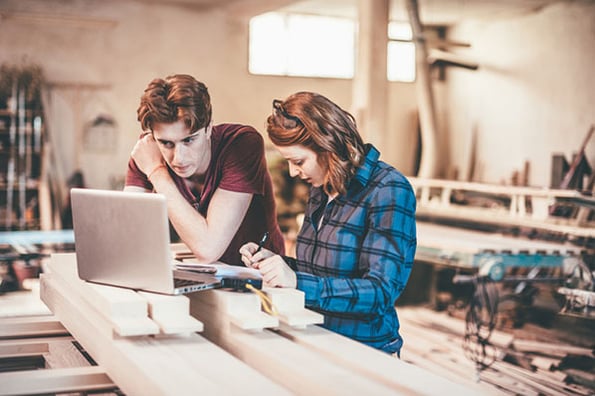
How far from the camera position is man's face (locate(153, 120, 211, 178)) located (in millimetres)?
2506

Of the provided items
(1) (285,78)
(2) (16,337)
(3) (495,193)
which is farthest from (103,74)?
(2) (16,337)

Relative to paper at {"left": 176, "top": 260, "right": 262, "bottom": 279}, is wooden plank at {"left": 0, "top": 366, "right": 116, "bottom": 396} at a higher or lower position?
lower

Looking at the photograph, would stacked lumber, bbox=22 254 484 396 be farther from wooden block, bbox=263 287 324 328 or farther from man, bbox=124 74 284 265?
man, bbox=124 74 284 265

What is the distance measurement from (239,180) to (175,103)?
0.33 m

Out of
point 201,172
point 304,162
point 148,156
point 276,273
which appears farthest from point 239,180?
point 276,273

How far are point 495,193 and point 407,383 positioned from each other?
22.4 feet

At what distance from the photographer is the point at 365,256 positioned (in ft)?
7.15

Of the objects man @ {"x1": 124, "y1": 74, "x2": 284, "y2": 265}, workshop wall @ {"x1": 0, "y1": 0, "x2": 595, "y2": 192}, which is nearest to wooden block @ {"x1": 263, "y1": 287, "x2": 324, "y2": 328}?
man @ {"x1": 124, "y1": 74, "x2": 284, "y2": 265}

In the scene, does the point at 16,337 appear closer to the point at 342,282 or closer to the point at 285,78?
the point at 342,282

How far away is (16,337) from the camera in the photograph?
92.0 inches

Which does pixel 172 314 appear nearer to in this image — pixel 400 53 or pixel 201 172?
pixel 201 172

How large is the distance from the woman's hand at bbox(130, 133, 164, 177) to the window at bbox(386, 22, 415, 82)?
729 centimetres

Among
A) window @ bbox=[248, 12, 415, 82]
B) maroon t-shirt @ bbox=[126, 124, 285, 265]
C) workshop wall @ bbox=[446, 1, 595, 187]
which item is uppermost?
window @ bbox=[248, 12, 415, 82]

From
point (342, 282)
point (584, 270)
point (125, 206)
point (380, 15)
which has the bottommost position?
point (584, 270)
